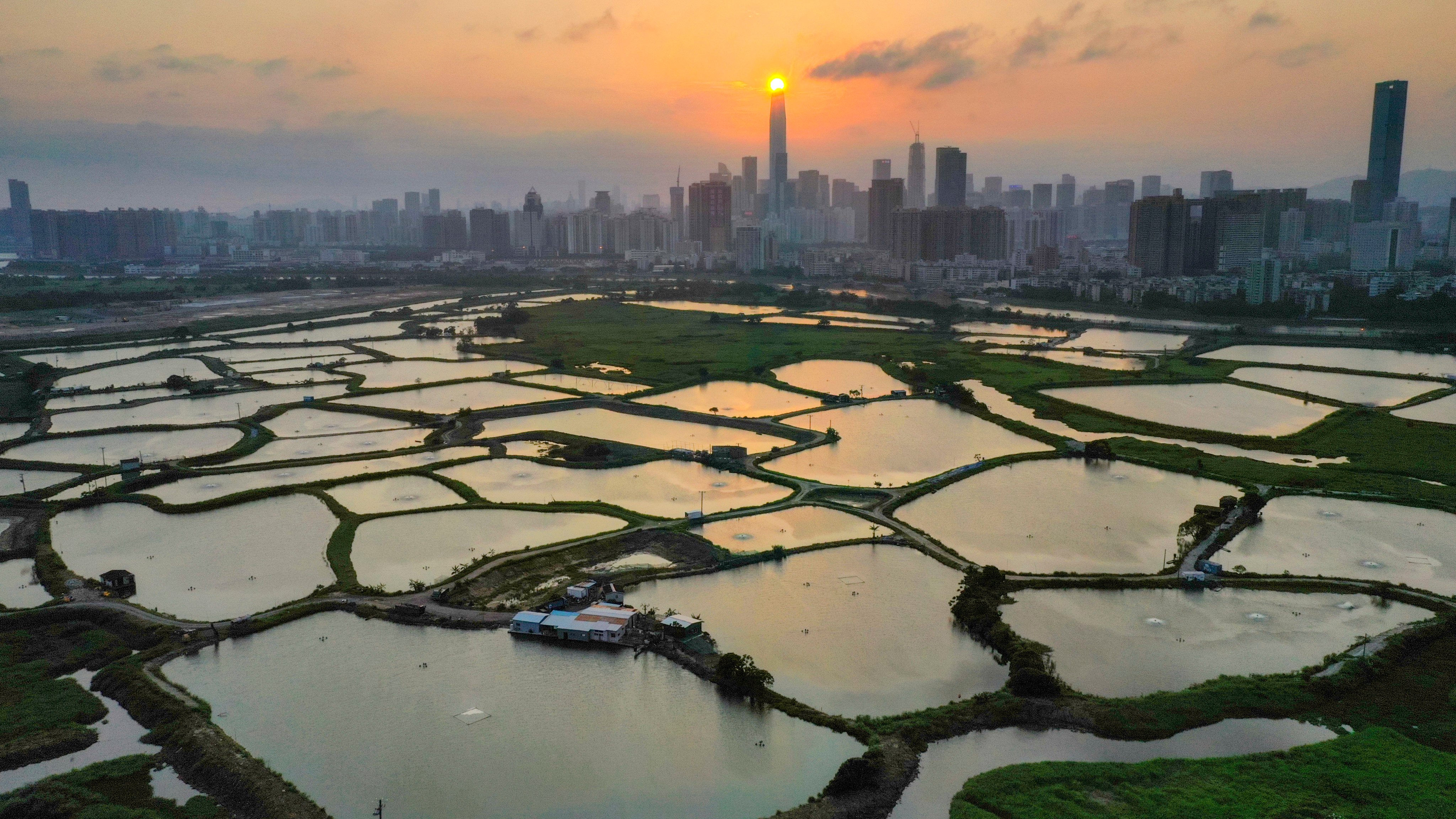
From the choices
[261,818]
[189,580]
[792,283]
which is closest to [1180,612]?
[261,818]

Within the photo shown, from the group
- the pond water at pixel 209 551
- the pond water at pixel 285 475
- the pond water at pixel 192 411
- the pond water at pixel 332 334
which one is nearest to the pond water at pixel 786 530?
the pond water at pixel 209 551

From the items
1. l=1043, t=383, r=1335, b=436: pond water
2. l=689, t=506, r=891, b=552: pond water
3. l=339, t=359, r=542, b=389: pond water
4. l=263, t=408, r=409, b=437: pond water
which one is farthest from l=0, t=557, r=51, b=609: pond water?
l=1043, t=383, r=1335, b=436: pond water

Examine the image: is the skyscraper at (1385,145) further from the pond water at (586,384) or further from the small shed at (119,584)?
the small shed at (119,584)

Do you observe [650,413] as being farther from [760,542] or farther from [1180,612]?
[1180,612]

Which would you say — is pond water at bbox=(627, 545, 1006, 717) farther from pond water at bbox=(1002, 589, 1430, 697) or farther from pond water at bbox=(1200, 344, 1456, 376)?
pond water at bbox=(1200, 344, 1456, 376)

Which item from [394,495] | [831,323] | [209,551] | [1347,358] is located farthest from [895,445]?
[831,323]

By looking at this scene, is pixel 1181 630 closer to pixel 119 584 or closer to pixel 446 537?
pixel 446 537
